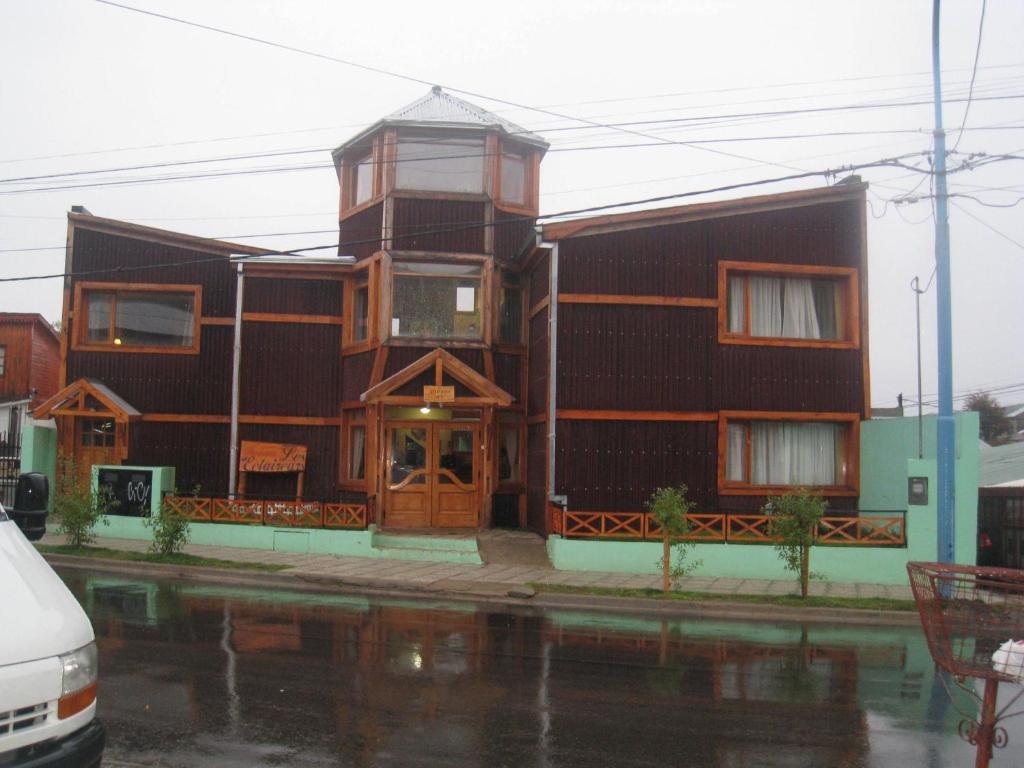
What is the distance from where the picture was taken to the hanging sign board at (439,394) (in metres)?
18.6

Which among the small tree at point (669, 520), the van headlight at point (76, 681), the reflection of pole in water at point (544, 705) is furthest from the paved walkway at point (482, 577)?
the van headlight at point (76, 681)

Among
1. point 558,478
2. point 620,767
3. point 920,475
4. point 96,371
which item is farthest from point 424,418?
point 620,767

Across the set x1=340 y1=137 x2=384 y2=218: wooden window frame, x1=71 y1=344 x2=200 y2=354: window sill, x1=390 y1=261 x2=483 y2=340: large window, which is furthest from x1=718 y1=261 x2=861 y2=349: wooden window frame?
x1=71 y1=344 x2=200 y2=354: window sill

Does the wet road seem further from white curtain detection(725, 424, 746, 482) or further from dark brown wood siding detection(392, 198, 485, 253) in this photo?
dark brown wood siding detection(392, 198, 485, 253)

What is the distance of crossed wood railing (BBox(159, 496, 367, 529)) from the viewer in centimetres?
1803

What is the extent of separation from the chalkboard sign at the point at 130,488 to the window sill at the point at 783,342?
1249 centimetres

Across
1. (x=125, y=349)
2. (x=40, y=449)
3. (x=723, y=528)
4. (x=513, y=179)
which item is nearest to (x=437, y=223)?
(x=513, y=179)

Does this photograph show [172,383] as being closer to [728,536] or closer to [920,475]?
[728,536]

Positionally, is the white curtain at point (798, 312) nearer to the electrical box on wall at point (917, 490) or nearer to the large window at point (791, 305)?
the large window at point (791, 305)

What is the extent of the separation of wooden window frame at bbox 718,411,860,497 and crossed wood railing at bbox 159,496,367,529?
7.34 m

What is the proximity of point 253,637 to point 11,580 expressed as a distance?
586 cm

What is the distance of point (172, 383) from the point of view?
21.5 meters

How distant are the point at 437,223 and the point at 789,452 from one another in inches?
357

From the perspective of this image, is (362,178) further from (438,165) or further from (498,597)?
(498,597)
